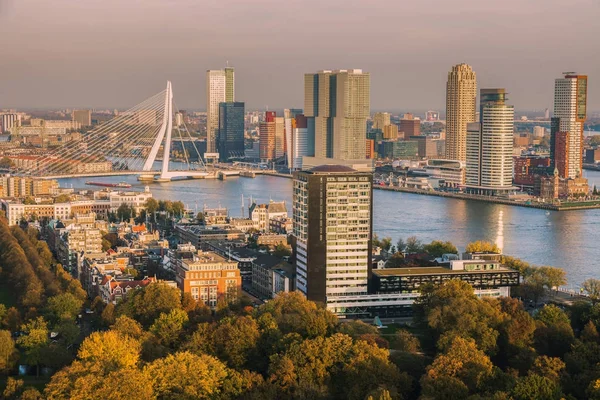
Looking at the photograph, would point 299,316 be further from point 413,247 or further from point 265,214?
point 265,214

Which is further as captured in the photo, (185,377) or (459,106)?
(459,106)

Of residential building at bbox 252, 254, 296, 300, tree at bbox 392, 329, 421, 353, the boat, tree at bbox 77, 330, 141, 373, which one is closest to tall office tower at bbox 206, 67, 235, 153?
the boat

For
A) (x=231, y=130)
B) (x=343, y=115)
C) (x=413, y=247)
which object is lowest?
(x=413, y=247)

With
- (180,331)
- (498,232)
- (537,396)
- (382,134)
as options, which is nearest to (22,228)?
(498,232)

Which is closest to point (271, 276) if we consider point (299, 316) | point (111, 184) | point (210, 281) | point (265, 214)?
point (210, 281)

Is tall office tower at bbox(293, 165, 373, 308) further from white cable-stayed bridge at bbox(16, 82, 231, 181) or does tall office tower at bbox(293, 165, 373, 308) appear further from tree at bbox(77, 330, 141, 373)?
white cable-stayed bridge at bbox(16, 82, 231, 181)

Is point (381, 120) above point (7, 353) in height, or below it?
above

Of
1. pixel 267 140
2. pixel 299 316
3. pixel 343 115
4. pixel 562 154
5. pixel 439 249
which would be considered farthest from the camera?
pixel 267 140
